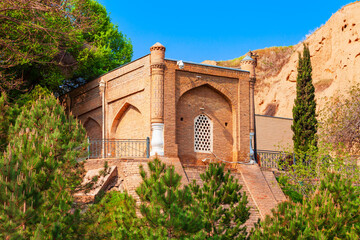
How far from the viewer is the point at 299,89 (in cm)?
2464

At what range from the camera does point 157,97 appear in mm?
19016

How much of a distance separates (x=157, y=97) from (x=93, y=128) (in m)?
5.26

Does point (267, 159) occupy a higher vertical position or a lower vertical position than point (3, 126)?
lower

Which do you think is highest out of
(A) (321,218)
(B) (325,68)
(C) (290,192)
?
(B) (325,68)

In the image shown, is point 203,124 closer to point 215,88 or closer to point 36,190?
point 215,88

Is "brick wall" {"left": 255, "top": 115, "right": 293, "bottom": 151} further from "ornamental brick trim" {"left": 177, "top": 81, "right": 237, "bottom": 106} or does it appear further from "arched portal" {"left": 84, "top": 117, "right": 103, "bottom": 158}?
"arched portal" {"left": 84, "top": 117, "right": 103, "bottom": 158}

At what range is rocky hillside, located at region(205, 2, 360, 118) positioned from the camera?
1251 inches

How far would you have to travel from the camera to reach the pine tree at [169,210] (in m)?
9.58

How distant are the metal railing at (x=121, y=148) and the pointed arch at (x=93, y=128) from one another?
2.82 feet

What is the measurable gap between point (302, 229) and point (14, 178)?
273 inches

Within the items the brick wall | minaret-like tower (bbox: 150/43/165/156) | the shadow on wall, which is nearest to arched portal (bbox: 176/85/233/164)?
minaret-like tower (bbox: 150/43/165/156)

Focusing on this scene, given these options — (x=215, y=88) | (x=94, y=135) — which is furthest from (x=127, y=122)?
(x=215, y=88)

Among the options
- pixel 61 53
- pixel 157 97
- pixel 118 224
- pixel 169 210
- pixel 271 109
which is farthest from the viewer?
pixel 271 109

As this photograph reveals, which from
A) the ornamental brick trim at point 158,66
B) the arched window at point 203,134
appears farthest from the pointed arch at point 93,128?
the ornamental brick trim at point 158,66
